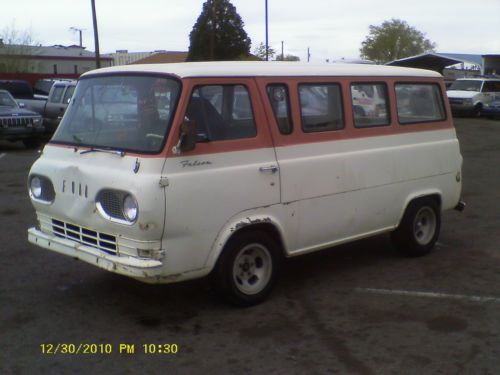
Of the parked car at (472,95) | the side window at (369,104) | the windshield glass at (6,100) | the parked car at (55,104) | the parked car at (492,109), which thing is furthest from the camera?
the parked car at (472,95)

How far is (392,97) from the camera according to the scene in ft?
22.6

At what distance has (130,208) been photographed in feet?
16.5

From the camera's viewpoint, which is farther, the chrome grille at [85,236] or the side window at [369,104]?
the side window at [369,104]

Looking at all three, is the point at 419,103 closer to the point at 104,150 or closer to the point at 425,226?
the point at 425,226

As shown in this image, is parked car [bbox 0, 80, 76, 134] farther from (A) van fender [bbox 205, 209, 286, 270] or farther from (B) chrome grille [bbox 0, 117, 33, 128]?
(A) van fender [bbox 205, 209, 286, 270]

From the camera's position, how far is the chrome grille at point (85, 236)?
526cm

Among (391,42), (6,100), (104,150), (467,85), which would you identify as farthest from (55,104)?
(391,42)

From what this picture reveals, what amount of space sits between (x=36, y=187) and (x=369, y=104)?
3.26 meters

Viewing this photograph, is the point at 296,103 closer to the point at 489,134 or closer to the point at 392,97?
the point at 392,97

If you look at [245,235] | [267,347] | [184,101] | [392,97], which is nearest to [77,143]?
[184,101]

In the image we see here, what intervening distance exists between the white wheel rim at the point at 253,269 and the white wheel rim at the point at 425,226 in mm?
2254

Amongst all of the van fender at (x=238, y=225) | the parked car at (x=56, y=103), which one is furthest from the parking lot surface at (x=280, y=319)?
the parked car at (x=56, y=103)

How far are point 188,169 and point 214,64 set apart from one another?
3.57ft

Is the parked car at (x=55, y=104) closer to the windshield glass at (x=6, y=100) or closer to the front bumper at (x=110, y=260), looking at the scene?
the windshield glass at (x=6, y=100)
